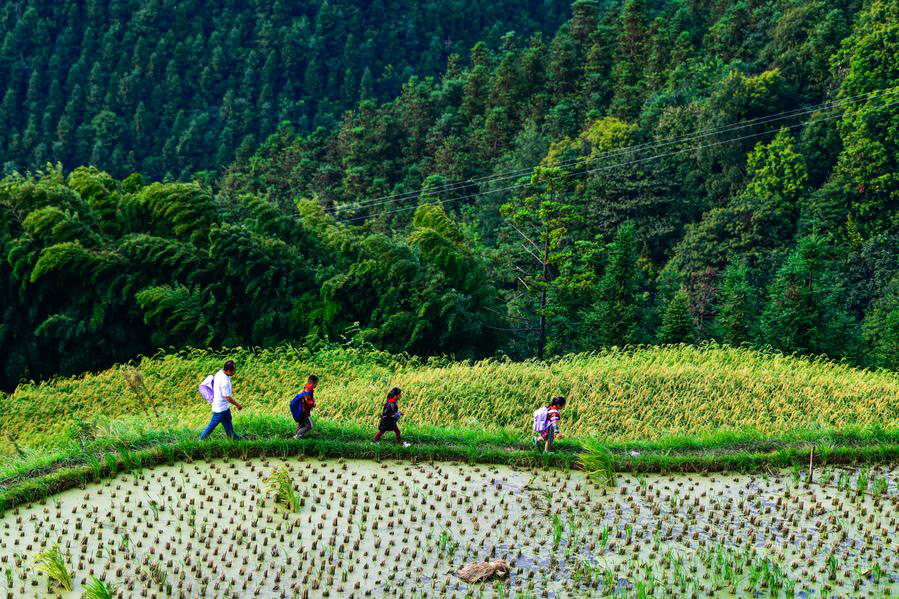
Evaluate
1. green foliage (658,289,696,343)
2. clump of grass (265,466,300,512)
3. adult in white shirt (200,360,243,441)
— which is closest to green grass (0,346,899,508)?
adult in white shirt (200,360,243,441)

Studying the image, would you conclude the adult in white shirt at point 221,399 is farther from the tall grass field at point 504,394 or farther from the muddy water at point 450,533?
the tall grass field at point 504,394

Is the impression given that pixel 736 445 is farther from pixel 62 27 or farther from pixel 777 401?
pixel 62 27

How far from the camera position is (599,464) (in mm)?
11797

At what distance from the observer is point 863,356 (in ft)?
92.1

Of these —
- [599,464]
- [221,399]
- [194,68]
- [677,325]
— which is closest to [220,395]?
[221,399]

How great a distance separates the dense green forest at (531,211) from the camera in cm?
2264

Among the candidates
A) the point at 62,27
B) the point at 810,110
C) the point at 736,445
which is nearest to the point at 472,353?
the point at 736,445

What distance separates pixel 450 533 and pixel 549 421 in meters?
2.38

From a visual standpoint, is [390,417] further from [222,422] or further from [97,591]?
[97,591]

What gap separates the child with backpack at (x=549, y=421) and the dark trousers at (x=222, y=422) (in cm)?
356

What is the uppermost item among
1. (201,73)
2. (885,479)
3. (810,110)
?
(201,73)

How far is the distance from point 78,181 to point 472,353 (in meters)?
10.1

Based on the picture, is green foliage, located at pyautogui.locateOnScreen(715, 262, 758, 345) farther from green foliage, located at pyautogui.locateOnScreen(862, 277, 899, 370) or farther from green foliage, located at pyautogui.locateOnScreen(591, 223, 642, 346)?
green foliage, located at pyautogui.locateOnScreen(862, 277, 899, 370)

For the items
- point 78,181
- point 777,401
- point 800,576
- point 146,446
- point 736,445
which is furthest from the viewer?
point 78,181
